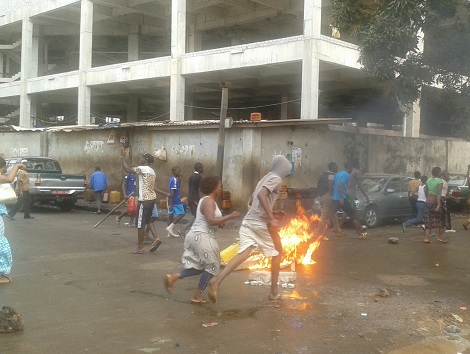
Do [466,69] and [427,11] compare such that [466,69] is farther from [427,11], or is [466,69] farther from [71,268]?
[71,268]

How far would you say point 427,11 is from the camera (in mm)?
10789

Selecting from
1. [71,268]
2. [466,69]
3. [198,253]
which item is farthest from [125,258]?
[466,69]

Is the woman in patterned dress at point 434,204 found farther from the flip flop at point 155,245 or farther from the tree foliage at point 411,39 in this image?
the flip flop at point 155,245

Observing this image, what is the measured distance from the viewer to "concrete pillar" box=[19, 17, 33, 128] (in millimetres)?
30875

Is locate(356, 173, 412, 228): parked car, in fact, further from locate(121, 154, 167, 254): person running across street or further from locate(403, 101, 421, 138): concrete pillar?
locate(403, 101, 421, 138): concrete pillar

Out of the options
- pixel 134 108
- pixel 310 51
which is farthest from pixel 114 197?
pixel 134 108

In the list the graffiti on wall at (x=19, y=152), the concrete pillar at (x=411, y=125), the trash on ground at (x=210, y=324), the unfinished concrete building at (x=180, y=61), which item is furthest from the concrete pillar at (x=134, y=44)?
the trash on ground at (x=210, y=324)

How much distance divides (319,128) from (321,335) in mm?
13594

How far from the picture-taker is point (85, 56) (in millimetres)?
27656

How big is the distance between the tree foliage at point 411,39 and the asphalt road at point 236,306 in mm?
3884

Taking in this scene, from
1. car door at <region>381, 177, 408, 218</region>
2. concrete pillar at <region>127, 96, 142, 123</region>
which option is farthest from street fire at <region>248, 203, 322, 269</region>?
concrete pillar at <region>127, 96, 142, 123</region>

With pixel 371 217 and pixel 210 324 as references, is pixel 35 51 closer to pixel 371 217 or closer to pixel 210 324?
pixel 371 217

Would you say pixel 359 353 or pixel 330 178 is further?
pixel 330 178

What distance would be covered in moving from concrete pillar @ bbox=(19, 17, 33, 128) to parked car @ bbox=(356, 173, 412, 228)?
21.8 meters
